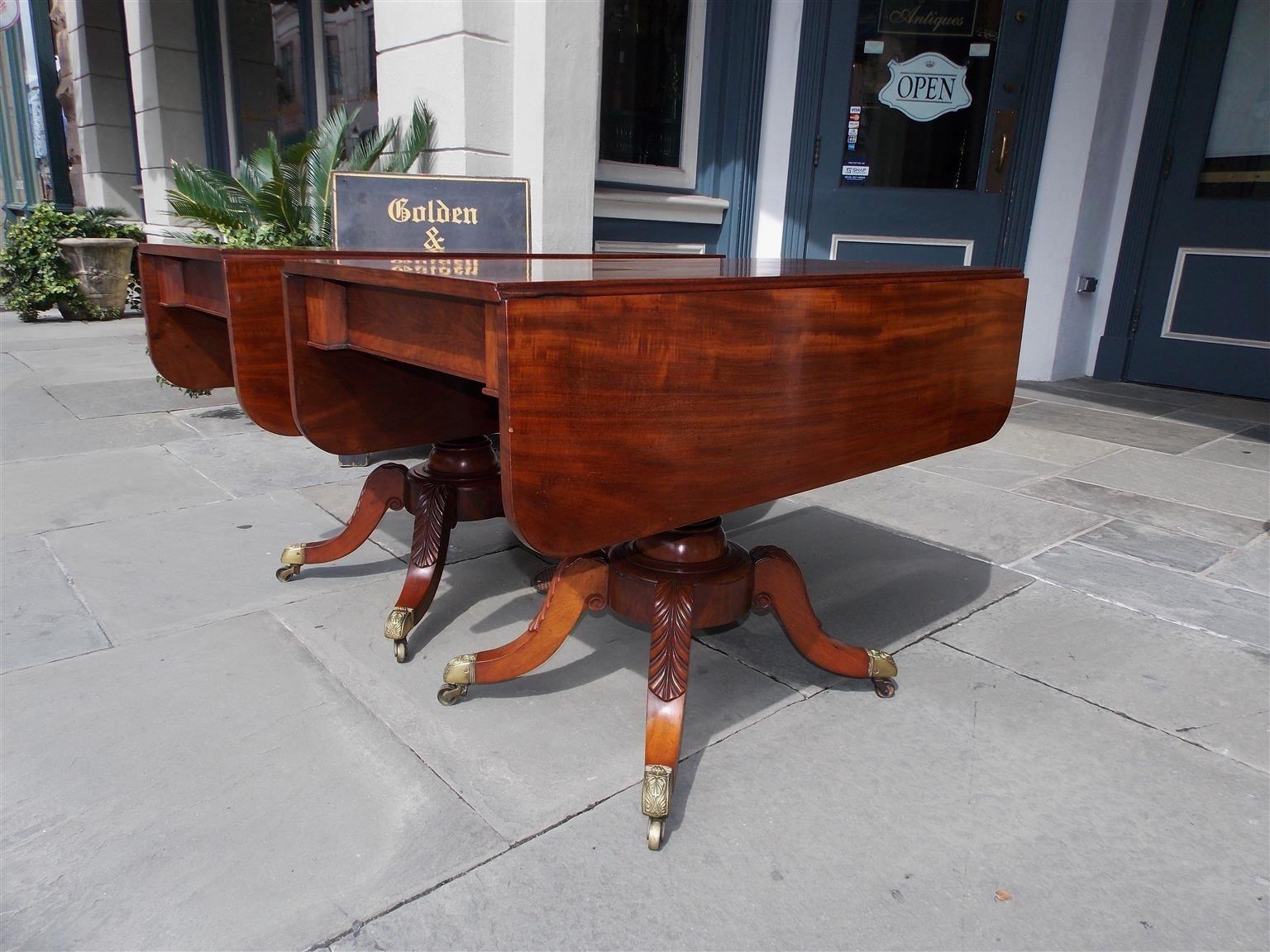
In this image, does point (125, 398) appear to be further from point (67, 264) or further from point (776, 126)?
point (776, 126)

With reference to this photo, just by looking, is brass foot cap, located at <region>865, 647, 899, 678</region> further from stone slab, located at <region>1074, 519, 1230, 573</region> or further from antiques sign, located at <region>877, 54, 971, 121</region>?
antiques sign, located at <region>877, 54, 971, 121</region>

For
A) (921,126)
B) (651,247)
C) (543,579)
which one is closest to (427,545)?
(543,579)

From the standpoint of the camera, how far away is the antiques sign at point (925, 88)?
5070 millimetres

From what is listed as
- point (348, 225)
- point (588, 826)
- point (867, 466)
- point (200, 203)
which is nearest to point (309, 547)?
point (348, 225)

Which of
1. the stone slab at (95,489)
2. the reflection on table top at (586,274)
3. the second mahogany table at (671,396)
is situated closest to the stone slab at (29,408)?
the stone slab at (95,489)

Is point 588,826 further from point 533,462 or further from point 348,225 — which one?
point 348,225

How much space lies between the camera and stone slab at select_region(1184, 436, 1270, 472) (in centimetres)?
373

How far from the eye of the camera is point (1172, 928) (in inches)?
48.8

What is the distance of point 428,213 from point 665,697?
1803 mm

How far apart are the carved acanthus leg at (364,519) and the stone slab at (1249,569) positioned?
7.65ft

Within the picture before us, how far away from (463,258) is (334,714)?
37.3 inches

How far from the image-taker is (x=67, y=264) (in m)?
7.35

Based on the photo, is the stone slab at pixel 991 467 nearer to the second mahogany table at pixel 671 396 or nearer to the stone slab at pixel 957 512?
the stone slab at pixel 957 512

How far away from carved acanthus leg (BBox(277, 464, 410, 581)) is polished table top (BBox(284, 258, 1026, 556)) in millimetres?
394
